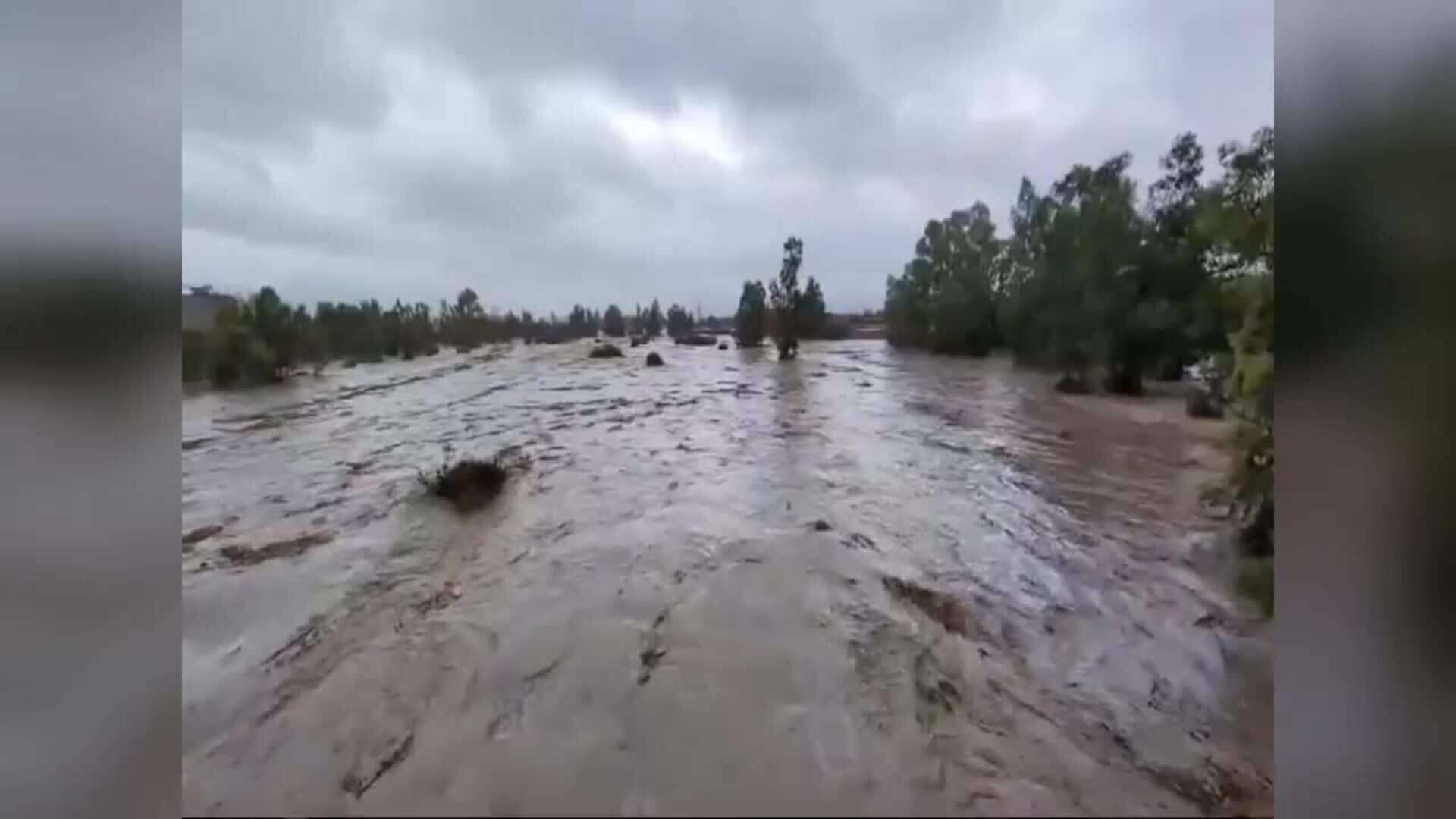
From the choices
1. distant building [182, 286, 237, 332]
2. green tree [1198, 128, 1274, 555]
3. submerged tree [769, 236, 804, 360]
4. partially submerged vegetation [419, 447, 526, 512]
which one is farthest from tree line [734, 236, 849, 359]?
distant building [182, 286, 237, 332]

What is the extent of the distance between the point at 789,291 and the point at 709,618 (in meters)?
0.40

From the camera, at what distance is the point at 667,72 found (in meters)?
1.11

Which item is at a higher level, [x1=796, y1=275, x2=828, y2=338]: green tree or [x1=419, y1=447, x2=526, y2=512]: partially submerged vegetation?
[x1=796, y1=275, x2=828, y2=338]: green tree

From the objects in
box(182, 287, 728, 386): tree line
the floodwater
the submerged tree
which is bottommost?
the floodwater

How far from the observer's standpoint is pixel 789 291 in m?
1.13

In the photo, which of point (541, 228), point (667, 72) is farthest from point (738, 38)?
point (541, 228)

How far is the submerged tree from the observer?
1131 mm

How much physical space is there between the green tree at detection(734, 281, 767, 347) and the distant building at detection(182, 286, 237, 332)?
1.91 ft
